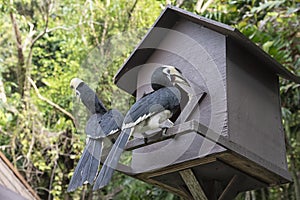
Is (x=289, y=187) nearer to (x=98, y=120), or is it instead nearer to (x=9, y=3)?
(x=98, y=120)

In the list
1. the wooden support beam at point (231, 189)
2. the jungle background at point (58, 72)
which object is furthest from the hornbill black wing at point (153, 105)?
the jungle background at point (58, 72)

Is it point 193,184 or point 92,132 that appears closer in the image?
point 92,132

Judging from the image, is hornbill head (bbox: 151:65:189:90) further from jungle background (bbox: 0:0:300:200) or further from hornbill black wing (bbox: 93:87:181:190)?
jungle background (bbox: 0:0:300:200)

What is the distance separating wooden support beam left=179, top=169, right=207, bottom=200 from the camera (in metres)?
1.74

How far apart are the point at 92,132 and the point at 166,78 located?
33cm

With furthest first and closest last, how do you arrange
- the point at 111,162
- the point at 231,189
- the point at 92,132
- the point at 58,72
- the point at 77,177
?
the point at 58,72
the point at 231,189
the point at 92,132
the point at 77,177
the point at 111,162

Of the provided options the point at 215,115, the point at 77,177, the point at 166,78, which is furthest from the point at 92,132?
the point at 215,115

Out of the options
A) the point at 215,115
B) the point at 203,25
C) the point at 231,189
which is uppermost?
the point at 203,25

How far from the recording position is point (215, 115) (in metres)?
1.63

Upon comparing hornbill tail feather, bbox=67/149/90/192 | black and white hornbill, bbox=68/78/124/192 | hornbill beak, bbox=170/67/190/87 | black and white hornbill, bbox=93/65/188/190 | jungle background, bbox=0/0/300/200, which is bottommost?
jungle background, bbox=0/0/300/200

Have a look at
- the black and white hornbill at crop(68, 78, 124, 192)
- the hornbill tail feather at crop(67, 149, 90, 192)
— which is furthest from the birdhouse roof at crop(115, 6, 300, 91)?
the hornbill tail feather at crop(67, 149, 90, 192)

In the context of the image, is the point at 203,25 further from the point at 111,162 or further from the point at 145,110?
the point at 111,162

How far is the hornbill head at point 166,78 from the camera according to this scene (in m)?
1.68

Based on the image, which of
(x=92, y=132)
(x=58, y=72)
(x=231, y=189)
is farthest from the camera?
(x=58, y=72)
